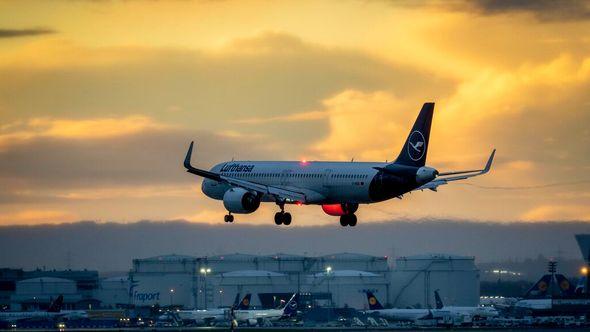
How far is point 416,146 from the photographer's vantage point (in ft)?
399

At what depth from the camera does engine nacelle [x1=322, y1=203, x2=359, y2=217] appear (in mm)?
129000

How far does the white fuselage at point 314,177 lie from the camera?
123500 millimetres

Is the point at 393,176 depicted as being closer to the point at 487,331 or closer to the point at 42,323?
the point at 487,331

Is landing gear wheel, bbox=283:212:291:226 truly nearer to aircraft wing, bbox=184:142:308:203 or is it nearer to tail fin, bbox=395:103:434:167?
aircraft wing, bbox=184:142:308:203

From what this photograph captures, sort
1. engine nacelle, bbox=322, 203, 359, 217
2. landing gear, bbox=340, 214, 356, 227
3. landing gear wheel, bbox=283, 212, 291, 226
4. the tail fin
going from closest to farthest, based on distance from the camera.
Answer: the tail fin < engine nacelle, bbox=322, 203, 359, 217 < landing gear, bbox=340, 214, 356, 227 < landing gear wheel, bbox=283, 212, 291, 226

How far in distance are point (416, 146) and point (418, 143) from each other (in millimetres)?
371

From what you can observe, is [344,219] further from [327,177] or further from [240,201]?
[240,201]

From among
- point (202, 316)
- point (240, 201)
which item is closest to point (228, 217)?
point (240, 201)

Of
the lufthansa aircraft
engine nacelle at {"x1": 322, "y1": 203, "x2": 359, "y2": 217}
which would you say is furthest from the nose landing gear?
A: engine nacelle at {"x1": 322, "y1": 203, "x2": 359, "y2": 217}

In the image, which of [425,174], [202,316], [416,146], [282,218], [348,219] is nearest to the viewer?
[425,174]

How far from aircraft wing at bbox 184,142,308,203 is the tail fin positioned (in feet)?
37.6

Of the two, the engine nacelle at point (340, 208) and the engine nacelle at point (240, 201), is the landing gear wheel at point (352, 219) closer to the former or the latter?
the engine nacelle at point (340, 208)

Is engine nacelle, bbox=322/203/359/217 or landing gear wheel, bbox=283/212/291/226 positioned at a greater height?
engine nacelle, bbox=322/203/359/217

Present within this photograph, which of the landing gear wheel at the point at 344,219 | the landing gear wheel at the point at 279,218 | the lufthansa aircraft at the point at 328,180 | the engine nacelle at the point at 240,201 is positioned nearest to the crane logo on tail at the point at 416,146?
the lufthansa aircraft at the point at 328,180
